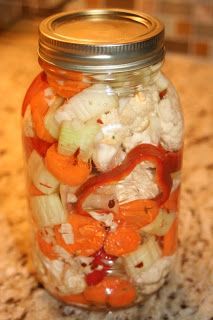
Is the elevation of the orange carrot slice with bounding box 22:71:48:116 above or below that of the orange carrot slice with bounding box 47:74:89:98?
below

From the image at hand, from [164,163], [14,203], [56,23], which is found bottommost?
[14,203]

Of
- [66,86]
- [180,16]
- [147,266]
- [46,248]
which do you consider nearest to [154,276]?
[147,266]

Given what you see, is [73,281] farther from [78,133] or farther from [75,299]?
[78,133]

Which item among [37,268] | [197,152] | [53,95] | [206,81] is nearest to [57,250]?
[37,268]

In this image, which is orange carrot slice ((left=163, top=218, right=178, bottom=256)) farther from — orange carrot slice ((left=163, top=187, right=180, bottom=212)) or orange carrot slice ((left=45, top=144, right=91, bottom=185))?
orange carrot slice ((left=45, top=144, right=91, bottom=185))

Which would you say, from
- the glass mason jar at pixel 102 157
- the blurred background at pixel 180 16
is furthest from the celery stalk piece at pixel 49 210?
the blurred background at pixel 180 16

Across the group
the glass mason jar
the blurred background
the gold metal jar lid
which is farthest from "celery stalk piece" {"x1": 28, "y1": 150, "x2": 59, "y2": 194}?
the blurred background

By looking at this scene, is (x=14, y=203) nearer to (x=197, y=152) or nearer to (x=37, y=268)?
(x=37, y=268)
